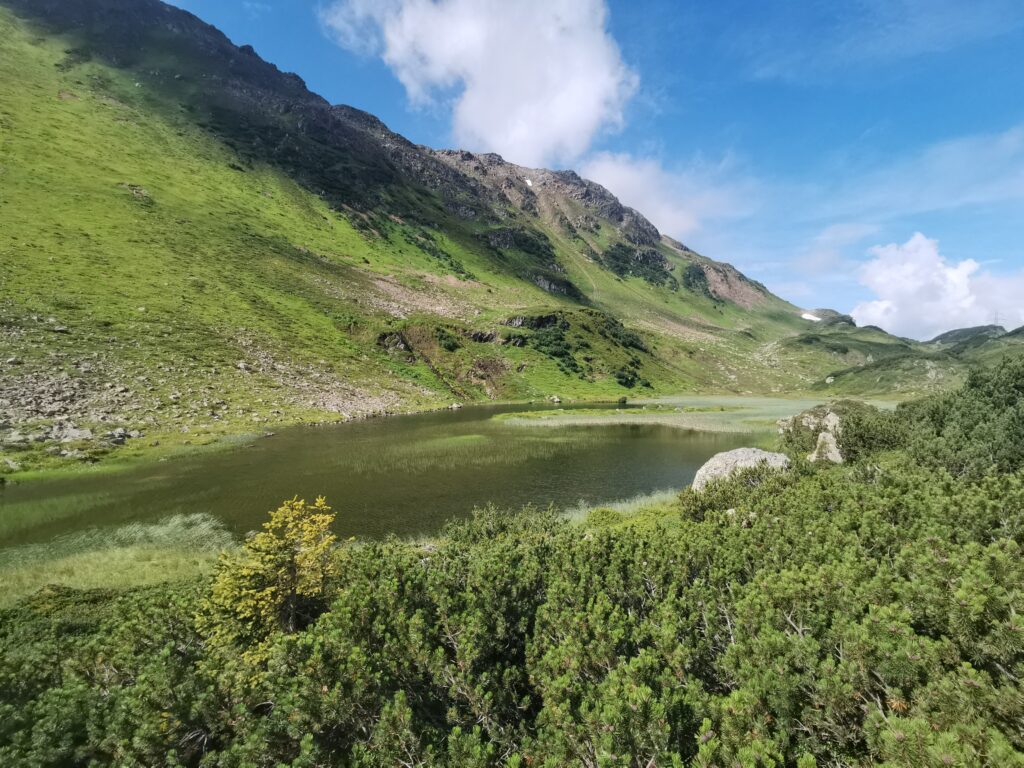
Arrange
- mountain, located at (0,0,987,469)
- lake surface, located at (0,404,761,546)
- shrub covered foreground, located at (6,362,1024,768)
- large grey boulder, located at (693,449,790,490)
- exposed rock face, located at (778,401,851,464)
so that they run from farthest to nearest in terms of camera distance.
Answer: mountain, located at (0,0,987,469), exposed rock face, located at (778,401,851,464), large grey boulder, located at (693,449,790,490), lake surface, located at (0,404,761,546), shrub covered foreground, located at (6,362,1024,768)

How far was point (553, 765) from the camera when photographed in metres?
7.89

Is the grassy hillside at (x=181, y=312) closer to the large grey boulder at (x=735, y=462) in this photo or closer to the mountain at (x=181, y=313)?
the mountain at (x=181, y=313)

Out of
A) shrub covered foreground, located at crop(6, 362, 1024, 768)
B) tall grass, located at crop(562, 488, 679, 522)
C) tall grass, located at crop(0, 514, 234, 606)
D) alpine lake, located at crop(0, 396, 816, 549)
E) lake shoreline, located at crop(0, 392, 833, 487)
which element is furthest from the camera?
lake shoreline, located at crop(0, 392, 833, 487)

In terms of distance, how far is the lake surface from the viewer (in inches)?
1479

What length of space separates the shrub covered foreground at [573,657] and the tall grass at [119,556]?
7268 mm

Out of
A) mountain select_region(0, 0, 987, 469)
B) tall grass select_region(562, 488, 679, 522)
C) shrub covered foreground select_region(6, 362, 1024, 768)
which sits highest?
mountain select_region(0, 0, 987, 469)

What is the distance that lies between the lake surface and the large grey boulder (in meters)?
6.97

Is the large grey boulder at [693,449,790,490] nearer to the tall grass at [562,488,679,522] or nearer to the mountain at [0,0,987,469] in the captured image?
the tall grass at [562,488,679,522]

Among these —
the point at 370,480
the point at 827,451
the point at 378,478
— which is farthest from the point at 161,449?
the point at 827,451

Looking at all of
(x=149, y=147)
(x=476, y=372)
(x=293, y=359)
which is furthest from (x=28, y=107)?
(x=476, y=372)

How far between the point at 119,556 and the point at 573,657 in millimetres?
33382

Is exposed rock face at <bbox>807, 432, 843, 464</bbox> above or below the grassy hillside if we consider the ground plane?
below

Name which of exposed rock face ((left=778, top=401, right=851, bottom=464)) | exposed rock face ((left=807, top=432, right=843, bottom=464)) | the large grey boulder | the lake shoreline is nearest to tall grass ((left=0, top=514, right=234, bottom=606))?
the lake shoreline

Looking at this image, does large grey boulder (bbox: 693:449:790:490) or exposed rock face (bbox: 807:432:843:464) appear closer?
large grey boulder (bbox: 693:449:790:490)
